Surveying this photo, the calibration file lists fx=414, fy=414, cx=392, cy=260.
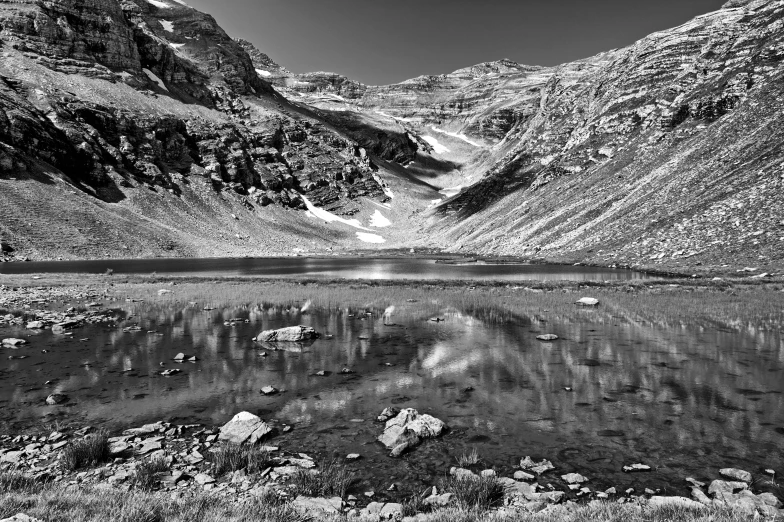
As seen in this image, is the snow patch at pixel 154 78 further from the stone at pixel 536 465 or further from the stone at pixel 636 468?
the stone at pixel 636 468

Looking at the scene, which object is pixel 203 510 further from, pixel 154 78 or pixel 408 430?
pixel 154 78

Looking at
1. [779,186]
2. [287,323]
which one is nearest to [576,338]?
[287,323]

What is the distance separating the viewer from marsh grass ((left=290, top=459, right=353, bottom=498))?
8.27m

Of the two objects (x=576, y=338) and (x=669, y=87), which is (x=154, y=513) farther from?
(x=669, y=87)

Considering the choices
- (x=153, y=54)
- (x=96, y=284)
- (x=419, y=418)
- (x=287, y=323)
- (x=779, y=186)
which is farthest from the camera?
(x=153, y=54)

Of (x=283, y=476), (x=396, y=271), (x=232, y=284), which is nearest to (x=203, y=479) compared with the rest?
(x=283, y=476)

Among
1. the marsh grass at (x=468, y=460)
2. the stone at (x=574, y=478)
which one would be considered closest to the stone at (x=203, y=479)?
the marsh grass at (x=468, y=460)

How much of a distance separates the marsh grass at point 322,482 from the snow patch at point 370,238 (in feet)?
573

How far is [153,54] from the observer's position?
194 m

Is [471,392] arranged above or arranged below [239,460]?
below

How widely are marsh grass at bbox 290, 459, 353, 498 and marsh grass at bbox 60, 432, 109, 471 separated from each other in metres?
4.61

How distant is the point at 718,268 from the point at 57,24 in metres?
225

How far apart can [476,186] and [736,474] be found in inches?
6937

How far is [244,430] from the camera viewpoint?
35.9ft
